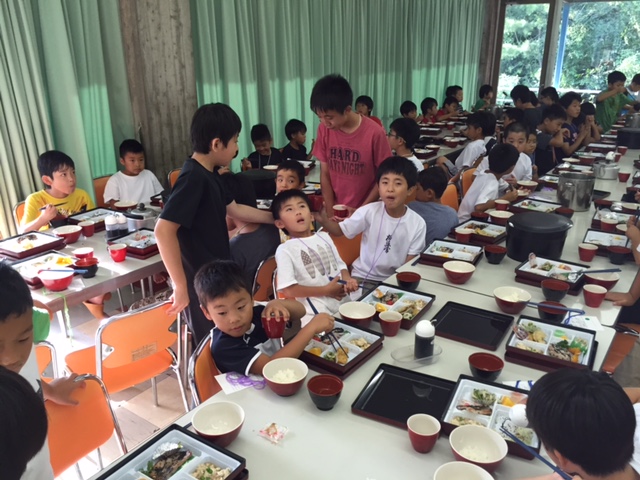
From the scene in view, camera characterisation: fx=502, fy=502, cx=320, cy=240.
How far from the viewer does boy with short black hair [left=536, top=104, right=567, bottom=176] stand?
486 cm

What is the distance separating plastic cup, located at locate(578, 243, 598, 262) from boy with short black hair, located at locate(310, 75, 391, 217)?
45.4 inches

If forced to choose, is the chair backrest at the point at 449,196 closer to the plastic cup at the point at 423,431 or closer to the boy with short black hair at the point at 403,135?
the boy with short black hair at the point at 403,135

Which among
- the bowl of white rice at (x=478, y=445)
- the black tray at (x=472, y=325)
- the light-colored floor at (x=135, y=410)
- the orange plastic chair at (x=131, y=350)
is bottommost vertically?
the light-colored floor at (x=135, y=410)

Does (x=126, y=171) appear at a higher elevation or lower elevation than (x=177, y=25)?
lower

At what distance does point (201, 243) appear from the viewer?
2127 mm

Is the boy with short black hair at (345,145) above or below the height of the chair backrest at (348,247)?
above

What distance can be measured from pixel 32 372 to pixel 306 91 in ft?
16.4

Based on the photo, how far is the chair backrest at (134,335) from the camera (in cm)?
191

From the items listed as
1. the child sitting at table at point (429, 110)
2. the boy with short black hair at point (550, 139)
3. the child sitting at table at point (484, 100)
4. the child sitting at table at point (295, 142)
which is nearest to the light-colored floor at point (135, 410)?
the child sitting at table at point (295, 142)

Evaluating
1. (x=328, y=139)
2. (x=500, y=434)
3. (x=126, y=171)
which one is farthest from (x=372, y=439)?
(x=126, y=171)

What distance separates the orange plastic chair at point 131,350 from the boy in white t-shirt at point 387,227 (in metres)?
0.97

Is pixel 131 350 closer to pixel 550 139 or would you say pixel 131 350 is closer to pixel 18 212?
pixel 18 212

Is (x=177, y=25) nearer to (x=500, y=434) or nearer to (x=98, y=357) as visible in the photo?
(x=98, y=357)

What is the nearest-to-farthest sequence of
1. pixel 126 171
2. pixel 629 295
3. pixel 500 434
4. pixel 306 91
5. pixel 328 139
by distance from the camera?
pixel 500 434 < pixel 629 295 < pixel 328 139 < pixel 126 171 < pixel 306 91
